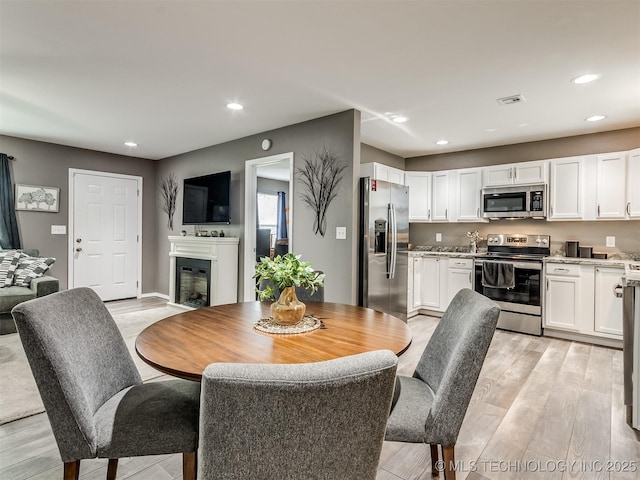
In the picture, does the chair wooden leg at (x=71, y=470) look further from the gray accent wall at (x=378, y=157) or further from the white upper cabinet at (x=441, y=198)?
the white upper cabinet at (x=441, y=198)

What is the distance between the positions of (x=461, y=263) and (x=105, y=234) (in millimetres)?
5519

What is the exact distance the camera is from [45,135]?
4664 mm

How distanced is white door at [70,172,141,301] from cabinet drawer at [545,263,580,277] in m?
6.22

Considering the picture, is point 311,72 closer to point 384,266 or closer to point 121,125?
point 384,266

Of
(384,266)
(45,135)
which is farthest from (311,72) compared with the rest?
(45,135)

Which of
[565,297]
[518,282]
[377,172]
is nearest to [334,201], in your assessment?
[377,172]

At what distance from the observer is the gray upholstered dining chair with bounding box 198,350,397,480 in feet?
2.22

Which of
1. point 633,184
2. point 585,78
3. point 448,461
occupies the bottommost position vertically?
point 448,461

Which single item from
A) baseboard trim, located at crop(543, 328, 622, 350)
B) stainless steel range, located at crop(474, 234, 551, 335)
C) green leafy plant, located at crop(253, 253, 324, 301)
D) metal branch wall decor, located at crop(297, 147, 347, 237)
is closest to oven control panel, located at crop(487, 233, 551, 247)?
stainless steel range, located at crop(474, 234, 551, 335)

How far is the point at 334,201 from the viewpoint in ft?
12.1

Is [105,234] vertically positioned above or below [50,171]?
below

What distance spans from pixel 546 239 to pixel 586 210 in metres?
0.58

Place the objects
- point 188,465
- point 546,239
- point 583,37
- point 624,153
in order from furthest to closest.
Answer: point 546,239, point 624,153, point 583,37, point 188,465

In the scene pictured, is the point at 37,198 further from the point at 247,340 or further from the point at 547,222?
the point at 547,222
